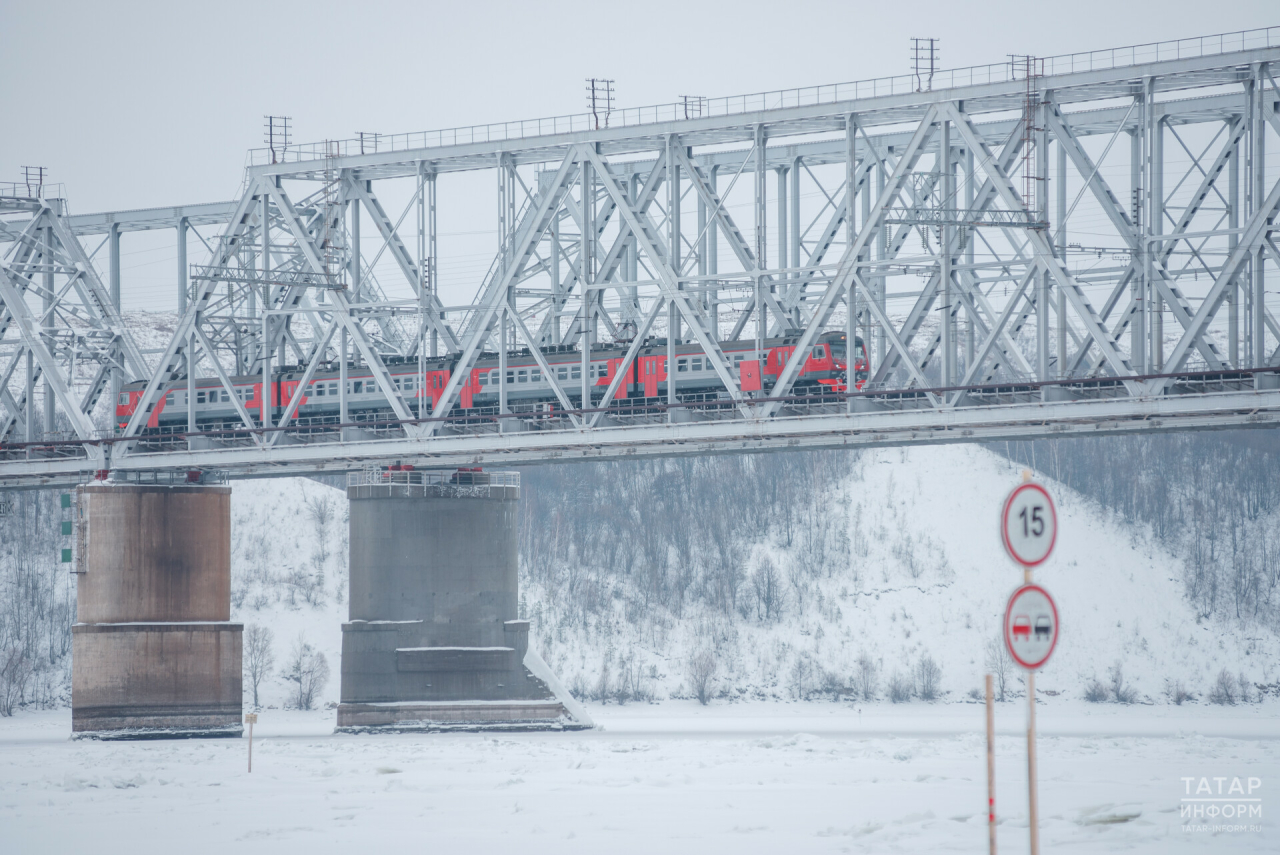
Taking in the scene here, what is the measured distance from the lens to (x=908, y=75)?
192ft

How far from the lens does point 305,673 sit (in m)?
102

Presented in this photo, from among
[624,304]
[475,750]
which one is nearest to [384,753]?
[475,750]

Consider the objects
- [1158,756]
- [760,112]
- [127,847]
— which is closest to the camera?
[127,847]

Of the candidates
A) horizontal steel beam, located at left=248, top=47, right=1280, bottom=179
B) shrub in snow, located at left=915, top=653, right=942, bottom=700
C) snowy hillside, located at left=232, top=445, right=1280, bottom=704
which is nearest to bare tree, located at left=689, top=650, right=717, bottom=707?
snowy hillside, located at left=232, top=445, right=1280, bottom=704

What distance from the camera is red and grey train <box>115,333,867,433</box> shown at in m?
63.8

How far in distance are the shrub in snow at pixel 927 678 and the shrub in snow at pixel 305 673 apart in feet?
125

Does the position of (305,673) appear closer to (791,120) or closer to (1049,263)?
(791,120)

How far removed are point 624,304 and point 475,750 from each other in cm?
2254

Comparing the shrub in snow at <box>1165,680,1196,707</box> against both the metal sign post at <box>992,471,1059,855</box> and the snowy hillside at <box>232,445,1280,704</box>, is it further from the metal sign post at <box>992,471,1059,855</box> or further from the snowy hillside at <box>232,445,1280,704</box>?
the metal sign post at <box>992,471,1059,855</box>

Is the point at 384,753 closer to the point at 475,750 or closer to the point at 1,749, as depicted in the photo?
the point at 475,750

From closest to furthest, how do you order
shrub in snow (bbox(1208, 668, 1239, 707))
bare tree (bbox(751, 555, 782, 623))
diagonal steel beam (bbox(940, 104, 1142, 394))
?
1. diagonal steel beam (bbox(940, 104, 1142, 394))
2. shrub in snow (bbox(1208, 668, 1239, 707))
3. bare tree (bbox(751, 555, 782, 623))

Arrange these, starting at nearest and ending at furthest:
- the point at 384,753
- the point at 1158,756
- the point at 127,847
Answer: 1. the point at 127,847
2. the point at 1158,756
3. the point at 384,753

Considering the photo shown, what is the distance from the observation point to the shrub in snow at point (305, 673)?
10006cm

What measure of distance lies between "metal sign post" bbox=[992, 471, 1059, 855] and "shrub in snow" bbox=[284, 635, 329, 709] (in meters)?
83.3
